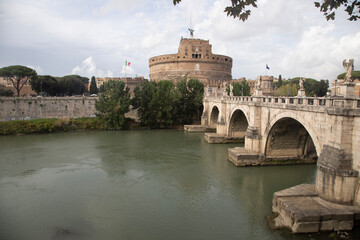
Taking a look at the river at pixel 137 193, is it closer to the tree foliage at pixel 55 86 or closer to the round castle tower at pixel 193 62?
the tree foliage at pixel 55 86

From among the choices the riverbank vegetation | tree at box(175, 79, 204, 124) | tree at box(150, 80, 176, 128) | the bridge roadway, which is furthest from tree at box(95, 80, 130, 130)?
the bridge roadway

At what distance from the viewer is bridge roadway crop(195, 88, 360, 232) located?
6.81m

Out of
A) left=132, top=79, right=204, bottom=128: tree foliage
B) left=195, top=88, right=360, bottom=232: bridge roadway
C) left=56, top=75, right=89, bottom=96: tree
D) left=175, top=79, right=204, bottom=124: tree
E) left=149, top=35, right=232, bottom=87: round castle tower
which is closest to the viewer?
left=195, top=88, right=360, bottom=232: bridge roadway

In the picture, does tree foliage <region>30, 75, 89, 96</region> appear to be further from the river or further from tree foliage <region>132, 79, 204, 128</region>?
the river

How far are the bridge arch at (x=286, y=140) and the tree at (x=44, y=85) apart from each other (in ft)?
105

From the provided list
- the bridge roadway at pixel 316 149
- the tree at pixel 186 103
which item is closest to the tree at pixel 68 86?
the tree at pixel 186 103

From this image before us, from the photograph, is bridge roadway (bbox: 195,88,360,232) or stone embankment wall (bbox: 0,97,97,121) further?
stone embankment wall (bbox: 0,97,97,121)

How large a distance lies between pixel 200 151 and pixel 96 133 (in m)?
11.3

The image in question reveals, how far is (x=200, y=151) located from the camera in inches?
640

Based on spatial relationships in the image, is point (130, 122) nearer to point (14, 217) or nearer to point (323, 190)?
point (14, 217)

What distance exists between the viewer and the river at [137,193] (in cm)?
728

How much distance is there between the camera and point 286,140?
40.6 feet

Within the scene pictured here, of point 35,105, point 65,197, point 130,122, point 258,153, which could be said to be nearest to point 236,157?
point 258,153

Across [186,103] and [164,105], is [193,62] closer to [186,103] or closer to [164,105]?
[186,103]
